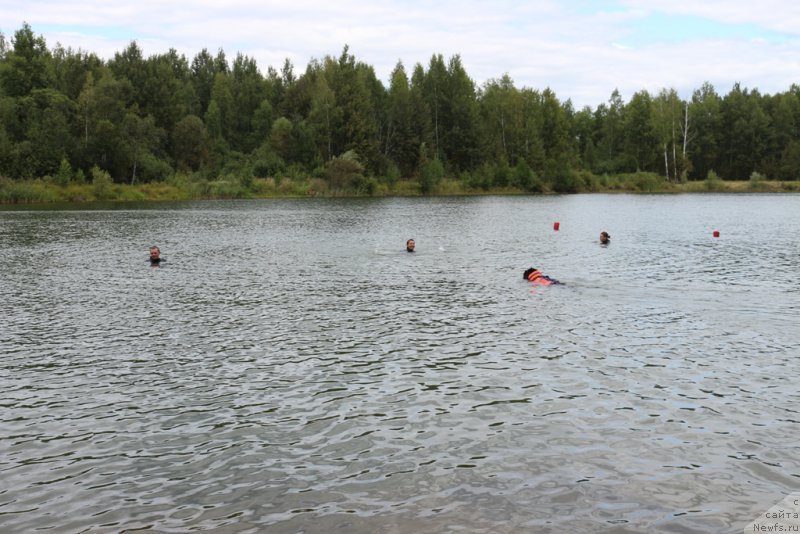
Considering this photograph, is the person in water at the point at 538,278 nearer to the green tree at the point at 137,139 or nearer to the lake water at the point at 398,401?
the lake water at the point at 398,401

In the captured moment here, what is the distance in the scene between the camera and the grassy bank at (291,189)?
404 feet

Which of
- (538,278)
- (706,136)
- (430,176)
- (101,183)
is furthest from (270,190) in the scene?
(706,136)

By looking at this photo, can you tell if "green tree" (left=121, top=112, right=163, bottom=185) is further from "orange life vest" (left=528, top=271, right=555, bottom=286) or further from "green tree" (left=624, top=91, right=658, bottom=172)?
"green tree" (left=624, top=91, right=658, bottom=172)

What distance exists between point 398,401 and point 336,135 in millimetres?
142885

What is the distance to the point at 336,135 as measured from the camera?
15525 cm

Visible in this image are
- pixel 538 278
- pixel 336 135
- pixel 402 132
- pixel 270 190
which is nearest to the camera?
pixel 538 278

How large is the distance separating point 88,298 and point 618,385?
24490 millimetres

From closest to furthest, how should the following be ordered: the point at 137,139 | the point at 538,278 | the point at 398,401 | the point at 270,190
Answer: the point at 398,401, the point at 538,278, the point at 137,139, the point at 270,190

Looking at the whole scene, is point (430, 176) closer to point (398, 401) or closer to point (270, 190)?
point (270, 190)

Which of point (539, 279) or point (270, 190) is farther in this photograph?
point (270, 190)

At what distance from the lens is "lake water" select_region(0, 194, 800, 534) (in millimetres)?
11727

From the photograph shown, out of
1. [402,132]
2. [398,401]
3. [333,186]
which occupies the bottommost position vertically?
[398,401]

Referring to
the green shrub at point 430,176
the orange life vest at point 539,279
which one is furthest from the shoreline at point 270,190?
the orange life vest at point 539,279

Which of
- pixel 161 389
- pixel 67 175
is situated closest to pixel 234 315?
pixel 161 389
